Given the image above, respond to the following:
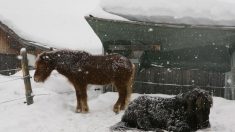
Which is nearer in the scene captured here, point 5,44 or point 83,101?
point 83,101

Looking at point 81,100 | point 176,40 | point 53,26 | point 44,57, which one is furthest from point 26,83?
point 53,26

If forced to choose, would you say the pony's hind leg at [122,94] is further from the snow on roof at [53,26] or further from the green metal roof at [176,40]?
the snow on roof at [53,26]

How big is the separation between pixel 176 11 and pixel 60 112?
3.93 m

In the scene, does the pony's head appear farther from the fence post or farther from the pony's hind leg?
the pony's hind leg

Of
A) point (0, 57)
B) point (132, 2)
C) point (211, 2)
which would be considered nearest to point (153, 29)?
point (132, 2)

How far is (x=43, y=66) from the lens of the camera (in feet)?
33.6

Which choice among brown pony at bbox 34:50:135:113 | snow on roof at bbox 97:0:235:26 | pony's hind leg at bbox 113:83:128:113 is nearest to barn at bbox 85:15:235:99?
snow on roof at bbox 97:0:235:26

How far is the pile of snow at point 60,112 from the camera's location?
28.3ft

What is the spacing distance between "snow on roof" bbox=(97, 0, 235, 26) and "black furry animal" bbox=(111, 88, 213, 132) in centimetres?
328

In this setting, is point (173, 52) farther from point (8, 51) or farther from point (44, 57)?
point (8, 51)

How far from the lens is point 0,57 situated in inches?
783

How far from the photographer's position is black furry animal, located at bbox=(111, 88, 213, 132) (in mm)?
7746

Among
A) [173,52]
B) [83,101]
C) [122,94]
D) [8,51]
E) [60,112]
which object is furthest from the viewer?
[8,51]

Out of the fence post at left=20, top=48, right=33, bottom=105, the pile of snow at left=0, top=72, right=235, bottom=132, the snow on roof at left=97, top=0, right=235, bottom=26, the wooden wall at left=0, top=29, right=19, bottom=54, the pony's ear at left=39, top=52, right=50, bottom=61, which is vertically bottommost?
the pile of snow at left=0, top=72, right=235, bottom=132
